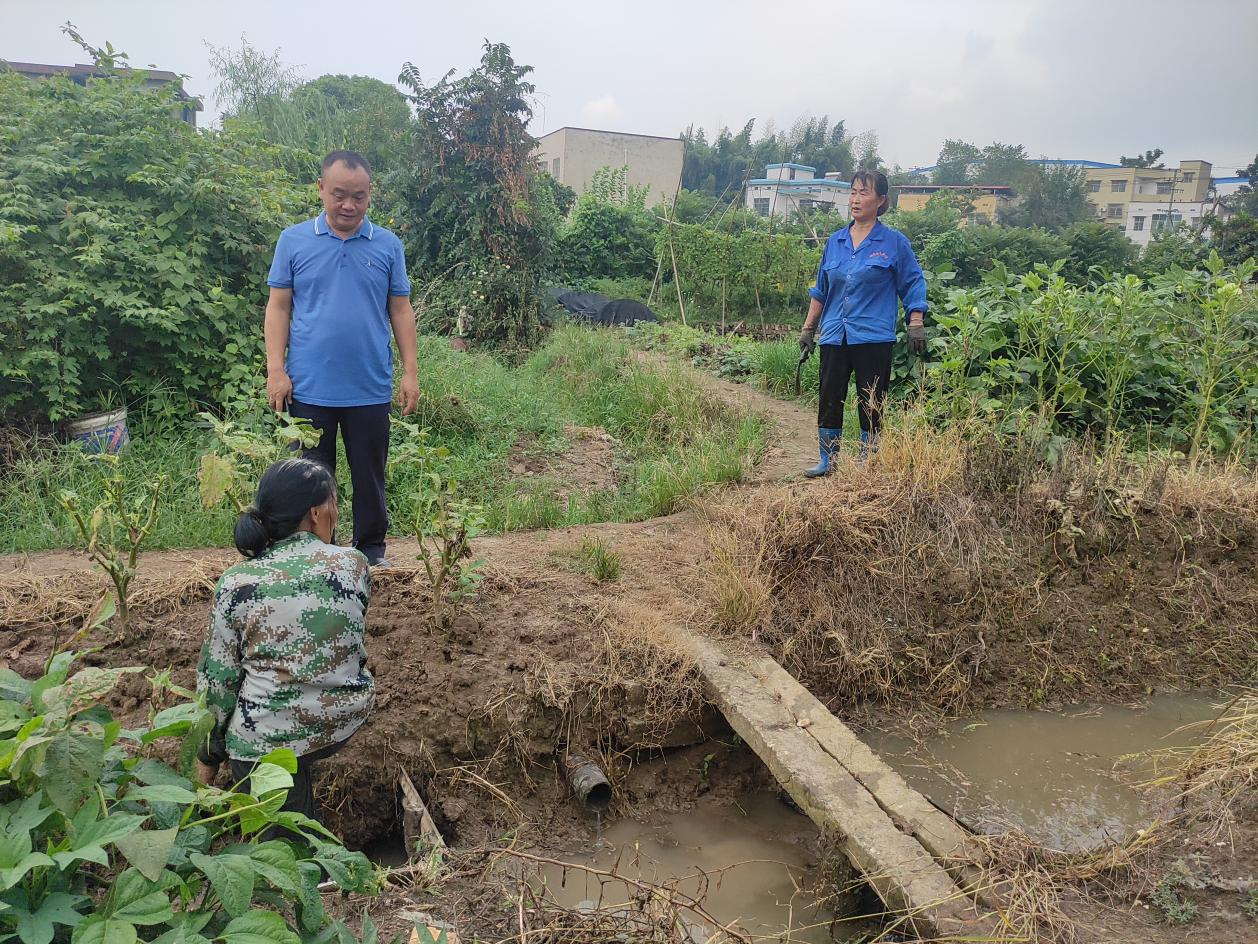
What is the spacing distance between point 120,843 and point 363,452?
8.53 ft

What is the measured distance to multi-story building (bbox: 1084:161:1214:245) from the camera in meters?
43.8

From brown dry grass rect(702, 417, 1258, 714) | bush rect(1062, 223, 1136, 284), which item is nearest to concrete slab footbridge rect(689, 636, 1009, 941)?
brown dry grass rect(702, 417, 1258, 714)

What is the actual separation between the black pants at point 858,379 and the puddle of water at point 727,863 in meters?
2.48

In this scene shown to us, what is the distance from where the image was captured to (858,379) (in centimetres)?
521

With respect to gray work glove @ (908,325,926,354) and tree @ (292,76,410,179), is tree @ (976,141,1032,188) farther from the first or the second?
gray work glove @ (908,325,926,354)

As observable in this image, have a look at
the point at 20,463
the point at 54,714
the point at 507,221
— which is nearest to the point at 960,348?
the point at 54,714

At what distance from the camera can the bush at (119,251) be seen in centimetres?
506

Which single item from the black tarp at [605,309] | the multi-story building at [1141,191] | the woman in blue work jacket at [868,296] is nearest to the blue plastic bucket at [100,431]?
the woman in blue work jacket at [868,296]

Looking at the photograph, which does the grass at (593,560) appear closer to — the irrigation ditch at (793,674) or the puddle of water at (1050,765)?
the irrigation ditch at (793,674)

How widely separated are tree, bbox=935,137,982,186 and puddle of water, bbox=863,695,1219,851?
197 ft

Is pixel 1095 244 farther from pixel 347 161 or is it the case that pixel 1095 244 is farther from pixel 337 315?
pixel 337 315

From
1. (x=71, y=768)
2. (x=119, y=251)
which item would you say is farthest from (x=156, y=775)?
(x=119, y=251)

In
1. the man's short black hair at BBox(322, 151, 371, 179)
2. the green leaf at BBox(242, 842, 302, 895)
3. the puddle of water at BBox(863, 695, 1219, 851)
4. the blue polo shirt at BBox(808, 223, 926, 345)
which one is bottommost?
the puddle of water at BBox(863, 695, 1219, 851)

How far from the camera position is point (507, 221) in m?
11.0
